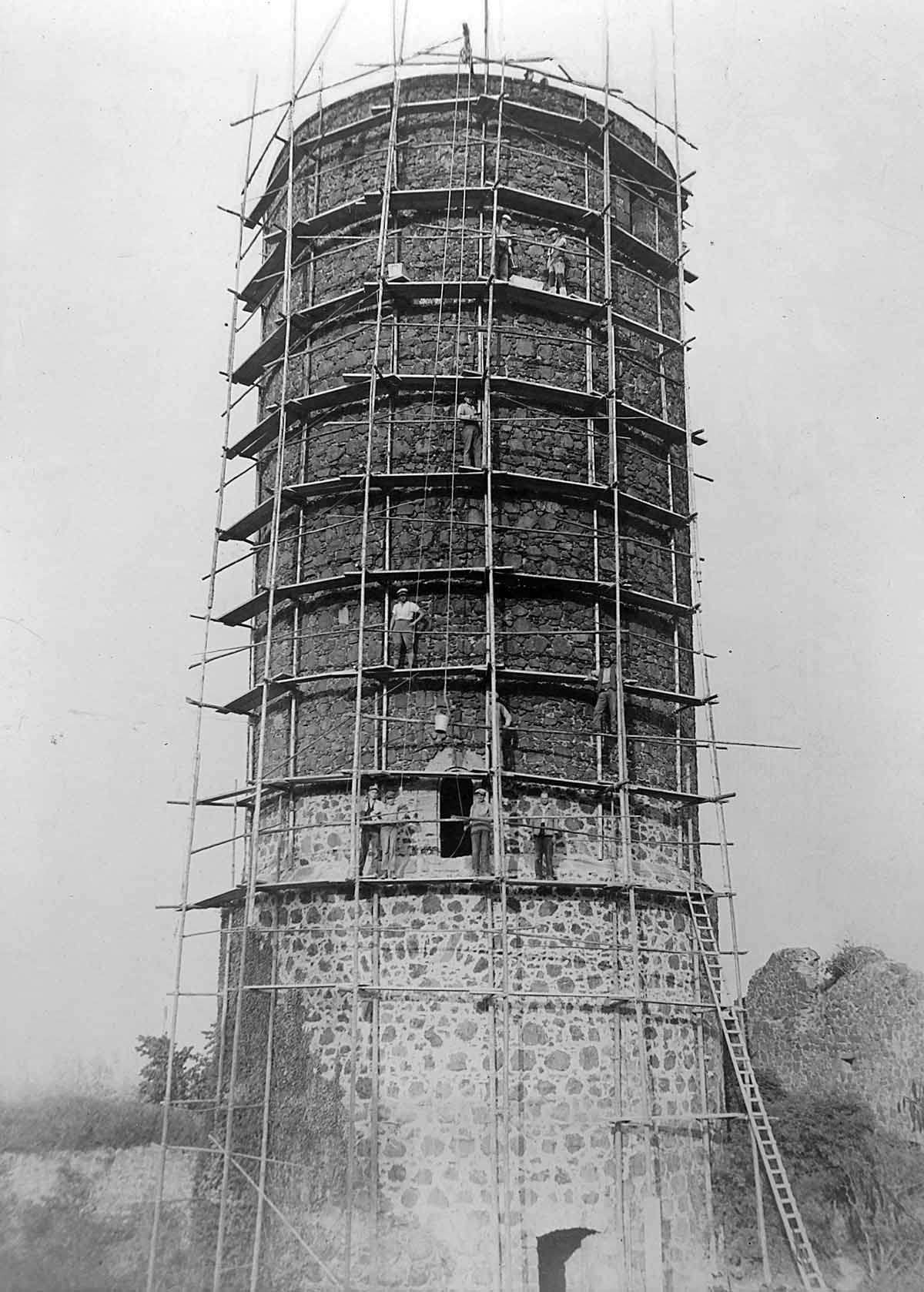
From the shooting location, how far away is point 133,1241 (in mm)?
14508

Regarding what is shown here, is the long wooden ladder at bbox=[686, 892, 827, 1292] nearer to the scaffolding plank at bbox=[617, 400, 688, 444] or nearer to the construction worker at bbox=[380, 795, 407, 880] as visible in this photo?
the construction worker at bbox=[380, 795, 407, 880]

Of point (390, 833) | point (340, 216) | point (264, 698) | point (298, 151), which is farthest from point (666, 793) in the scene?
point (298, 151)

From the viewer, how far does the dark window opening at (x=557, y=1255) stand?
504 inches

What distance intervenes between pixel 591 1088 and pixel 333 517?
7.05 m

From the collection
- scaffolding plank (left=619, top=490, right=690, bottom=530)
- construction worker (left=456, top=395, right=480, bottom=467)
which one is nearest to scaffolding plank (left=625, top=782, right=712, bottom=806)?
scaffolding plank (left=619, top=490, right=690, bottom=530)

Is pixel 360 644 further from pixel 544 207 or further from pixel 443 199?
pixel 544 207

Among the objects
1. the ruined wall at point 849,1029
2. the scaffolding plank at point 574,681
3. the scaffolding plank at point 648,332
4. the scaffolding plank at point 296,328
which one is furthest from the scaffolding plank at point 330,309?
the ruined wall at point 849,1029

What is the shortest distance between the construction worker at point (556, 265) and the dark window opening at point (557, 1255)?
1065cm

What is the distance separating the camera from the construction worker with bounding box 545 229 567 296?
52.0 feet

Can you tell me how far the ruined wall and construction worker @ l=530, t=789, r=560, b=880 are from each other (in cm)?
541

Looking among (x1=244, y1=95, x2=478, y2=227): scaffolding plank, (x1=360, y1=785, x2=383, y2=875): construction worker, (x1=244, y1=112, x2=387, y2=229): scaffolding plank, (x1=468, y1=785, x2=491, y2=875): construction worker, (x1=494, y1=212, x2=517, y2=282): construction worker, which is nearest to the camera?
(x1=468, y1=785, x2=491, y2=875): construction worker

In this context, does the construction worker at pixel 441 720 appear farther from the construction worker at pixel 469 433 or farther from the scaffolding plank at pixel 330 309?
the scaffolding plank at pixel 330 309

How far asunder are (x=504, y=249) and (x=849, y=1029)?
10888mm

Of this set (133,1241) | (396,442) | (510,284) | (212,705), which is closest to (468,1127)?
(133,1241)
